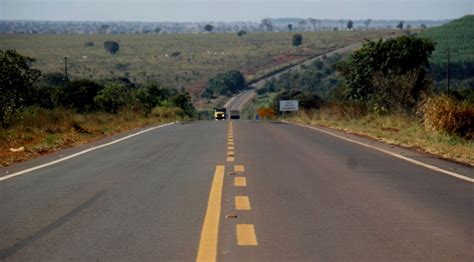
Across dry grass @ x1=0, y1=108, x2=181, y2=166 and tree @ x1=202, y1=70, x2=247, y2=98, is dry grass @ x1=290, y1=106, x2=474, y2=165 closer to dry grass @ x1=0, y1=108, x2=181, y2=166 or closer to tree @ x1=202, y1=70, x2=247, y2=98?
dry grass @ x1=0, y1=108, x2=181, y2=166

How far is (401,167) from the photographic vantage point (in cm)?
1586

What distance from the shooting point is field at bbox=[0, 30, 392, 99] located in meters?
118

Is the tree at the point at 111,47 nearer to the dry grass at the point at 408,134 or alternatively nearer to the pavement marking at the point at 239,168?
the dry grass at the point at 408,134

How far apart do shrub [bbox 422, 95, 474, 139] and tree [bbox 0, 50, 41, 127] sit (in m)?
17.4

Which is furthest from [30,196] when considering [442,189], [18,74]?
[18,74]

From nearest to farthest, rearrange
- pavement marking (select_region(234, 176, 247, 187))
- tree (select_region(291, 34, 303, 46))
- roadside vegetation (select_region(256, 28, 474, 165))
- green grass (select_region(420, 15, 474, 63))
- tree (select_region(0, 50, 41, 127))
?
pavement marking (select_region(234, 176, 247, 187)) → roadside vegetation (select_region(256, 28, 474, 165)) → tree (select_region(0, 50, 41, 127)) → green grass (select_region(420, 15, 474, 63)) → tree (select_region(291, 34, 303, 46))

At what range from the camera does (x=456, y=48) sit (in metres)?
105

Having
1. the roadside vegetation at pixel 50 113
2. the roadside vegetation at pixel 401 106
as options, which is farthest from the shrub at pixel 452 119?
the roadside vegetation at pixel 50 113

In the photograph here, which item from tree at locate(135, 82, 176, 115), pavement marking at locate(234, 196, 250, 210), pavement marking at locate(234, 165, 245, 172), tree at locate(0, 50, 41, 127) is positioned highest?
tree at locate(0, 50, 41, 127)

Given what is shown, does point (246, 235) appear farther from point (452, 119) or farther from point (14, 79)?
point (14, 79)

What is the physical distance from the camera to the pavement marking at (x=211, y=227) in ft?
24.8

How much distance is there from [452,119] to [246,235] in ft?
57.1

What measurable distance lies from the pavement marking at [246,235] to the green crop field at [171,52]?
90.2 meters

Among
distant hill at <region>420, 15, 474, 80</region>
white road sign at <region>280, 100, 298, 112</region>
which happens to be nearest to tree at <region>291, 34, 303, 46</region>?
distant hill at <region>420, 15, 474, 80</region>
